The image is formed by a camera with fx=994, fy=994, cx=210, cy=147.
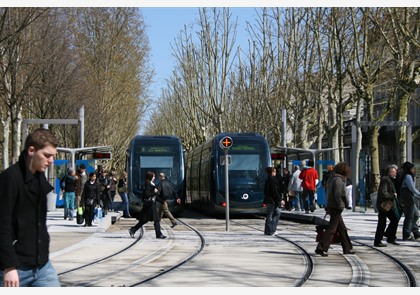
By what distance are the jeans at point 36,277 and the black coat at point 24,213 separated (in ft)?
0.17

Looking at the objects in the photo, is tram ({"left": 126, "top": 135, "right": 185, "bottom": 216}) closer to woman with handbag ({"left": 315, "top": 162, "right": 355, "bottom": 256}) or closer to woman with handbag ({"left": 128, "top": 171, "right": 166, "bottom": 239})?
woman with handbag ({"left": 128, "top": 171, "right": 166, "bottom": 239})

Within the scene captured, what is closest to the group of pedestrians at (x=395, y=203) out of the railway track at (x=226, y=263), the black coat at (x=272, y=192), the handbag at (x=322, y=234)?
the railway track at (x=226, y=263)

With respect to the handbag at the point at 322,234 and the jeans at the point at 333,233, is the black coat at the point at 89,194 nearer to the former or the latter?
the handbag at the point at 322,234

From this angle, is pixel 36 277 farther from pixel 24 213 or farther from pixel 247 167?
pixel 247 167

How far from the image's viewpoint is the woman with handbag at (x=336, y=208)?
1608 cm

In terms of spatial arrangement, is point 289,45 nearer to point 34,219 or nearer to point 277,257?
point 277,257

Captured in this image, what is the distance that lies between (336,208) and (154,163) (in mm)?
19379

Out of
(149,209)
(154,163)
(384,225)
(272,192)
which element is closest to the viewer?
(384,225)

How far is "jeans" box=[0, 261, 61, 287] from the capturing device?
584 cm

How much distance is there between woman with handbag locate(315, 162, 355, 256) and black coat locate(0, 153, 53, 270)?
1053 cm

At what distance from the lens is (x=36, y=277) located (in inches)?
232

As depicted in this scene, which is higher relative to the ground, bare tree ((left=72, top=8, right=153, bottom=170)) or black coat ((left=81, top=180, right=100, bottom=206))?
bare tree ((left=72, top=8, right=153, bottom=170))

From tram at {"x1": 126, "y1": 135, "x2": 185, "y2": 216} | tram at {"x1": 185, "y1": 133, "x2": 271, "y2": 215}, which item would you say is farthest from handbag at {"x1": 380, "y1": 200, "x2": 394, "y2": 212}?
tram at {"x1": 126, "y1": 135, "x2": 185, "y2": 216}

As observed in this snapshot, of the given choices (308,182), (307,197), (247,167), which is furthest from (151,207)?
(247,167)
